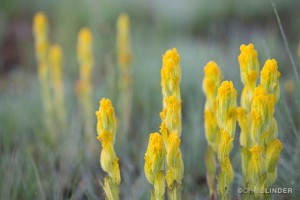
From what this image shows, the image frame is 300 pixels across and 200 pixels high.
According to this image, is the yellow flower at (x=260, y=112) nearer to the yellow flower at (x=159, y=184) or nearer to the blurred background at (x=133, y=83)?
the yellow flower at (x=159, y=184)

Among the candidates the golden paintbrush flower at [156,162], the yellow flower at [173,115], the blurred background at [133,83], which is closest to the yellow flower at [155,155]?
the golden paintbrush flower at [156,162]

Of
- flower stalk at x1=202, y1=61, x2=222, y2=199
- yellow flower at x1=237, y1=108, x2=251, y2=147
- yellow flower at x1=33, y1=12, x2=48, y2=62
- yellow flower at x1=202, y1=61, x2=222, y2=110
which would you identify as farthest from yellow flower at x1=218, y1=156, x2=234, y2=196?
yellow flower at x1=33, y1=12, x2=48, y2=62

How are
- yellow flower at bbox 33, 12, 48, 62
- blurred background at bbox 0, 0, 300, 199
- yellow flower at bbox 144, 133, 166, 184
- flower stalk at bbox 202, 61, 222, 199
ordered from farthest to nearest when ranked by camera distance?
yellow flower at bbox 33, 12, 48, 62 → blurred background at bbox 0, 0, 300, 199 → flower stalk at bbox 202, 61, 222, 199 → yellow flower at bbox 144, 133, 166, 184

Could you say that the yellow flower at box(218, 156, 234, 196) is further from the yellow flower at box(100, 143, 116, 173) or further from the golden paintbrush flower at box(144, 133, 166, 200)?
the yellow flower at box(100, 143, 116, 173)

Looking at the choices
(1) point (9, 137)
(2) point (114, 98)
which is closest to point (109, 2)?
(2) point (114, 98)

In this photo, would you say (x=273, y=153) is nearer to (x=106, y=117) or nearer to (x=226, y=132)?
(x=226, y=132)

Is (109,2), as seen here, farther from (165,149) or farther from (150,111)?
(165,149)
